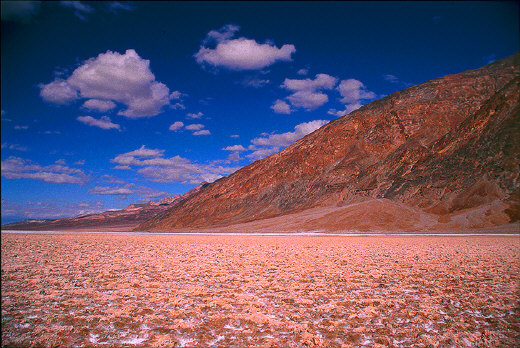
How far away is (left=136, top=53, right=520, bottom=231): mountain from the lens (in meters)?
41.6

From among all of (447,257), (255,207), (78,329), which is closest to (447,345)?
(78,329)

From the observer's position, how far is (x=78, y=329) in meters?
5.14

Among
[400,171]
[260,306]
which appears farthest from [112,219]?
[260,306]

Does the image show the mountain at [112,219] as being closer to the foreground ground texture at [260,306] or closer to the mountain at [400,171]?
the mountain at [400,171]

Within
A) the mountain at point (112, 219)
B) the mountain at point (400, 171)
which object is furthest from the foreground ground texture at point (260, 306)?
the mountain at point (112, 219)

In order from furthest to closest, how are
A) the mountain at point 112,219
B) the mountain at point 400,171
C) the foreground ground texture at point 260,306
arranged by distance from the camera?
the mountain at point 112,219 → the mountain at point 400,171 → the foreground ground texture at point 260,306

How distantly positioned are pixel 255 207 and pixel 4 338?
61.1 meters

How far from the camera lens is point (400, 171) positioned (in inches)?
2103

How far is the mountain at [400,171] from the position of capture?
136 feet

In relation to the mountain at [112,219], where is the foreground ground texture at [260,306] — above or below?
below

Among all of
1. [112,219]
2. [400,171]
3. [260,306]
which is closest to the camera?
[260,306]

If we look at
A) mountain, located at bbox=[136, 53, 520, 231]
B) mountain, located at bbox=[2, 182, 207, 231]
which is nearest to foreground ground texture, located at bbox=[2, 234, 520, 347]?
mountain, located at bbox=[136, 53, 520, 231]

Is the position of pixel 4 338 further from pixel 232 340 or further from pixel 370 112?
pixel 370 112

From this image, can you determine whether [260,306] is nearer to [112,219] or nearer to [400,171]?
[400,171]
